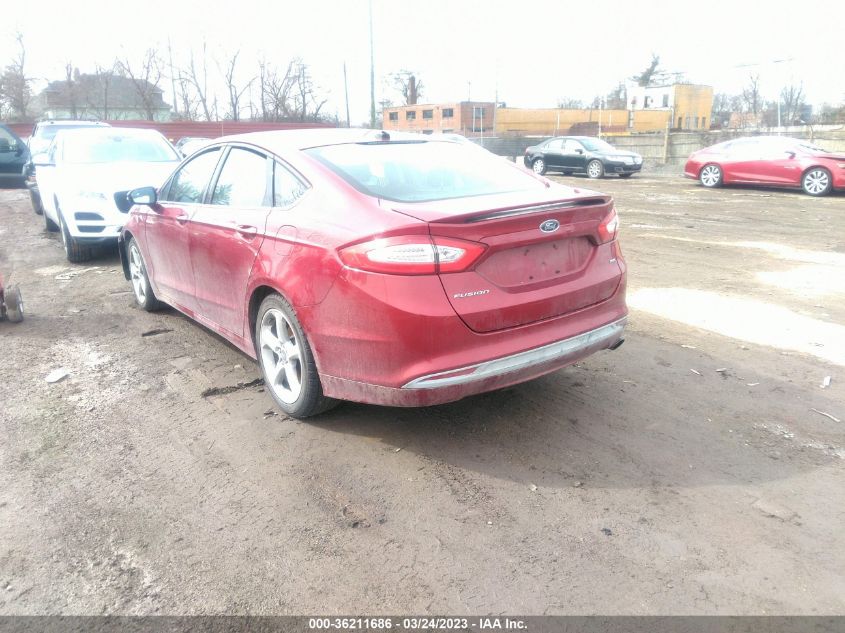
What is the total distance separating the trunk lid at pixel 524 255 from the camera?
3166 millimetres

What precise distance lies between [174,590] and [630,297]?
16.9ft

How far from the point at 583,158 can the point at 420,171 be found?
19506mm

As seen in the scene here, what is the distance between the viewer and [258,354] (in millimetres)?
4156

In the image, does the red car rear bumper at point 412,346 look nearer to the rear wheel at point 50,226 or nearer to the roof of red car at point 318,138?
the roof of red car at point 318,138

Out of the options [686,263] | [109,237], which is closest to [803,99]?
[686,263]

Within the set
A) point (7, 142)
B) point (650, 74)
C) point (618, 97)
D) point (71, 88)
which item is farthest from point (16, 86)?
point (650, 74)

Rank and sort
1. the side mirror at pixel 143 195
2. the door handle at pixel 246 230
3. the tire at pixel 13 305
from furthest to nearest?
1. the tire at pixel 13 305
2. the side mirror at pixel 143 195
3. the door handle at pixel 246 230

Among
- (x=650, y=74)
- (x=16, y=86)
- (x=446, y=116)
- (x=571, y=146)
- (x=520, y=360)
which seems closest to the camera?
(x=520, y=360)

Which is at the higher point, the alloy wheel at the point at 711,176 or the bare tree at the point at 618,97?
the bare tree at the point at 618,97

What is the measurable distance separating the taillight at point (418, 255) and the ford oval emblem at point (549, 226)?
42cm

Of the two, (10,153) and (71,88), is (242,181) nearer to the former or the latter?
(10,153)

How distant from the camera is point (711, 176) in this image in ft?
58.8

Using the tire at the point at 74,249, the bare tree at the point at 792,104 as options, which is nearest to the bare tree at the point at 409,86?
the bare tree at the point at 792,104

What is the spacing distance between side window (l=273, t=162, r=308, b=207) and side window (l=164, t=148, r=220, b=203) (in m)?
1.01
